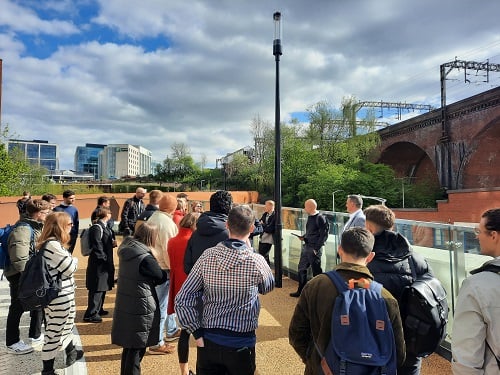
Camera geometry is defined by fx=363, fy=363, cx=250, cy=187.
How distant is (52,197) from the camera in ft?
21.7

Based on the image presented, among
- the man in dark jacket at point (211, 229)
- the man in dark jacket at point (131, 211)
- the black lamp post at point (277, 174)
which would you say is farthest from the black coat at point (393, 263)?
the man in dark jacket at point (131, 211)

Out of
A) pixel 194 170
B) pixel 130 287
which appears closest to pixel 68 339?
pixel 130 287

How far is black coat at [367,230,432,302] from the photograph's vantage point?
104 inches

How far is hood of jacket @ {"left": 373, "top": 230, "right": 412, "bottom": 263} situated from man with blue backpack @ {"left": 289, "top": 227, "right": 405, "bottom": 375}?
0.65 meters

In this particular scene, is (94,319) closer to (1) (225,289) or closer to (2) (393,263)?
(1) (225,289)

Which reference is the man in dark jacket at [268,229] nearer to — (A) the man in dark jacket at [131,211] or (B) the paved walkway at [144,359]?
(B) the paved walkway at [144,359]

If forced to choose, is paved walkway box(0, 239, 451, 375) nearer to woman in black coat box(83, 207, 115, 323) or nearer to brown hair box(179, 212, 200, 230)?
woman in black coat box(83, 207, 115, 323)

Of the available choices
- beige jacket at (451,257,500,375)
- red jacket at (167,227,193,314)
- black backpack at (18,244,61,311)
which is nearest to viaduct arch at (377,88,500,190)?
red jacket at (167,227,193,314)

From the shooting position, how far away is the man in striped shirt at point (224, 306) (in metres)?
2.42

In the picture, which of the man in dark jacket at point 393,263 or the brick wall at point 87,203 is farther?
the brick wall at point 87,203

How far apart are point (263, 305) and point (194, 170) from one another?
49.2 m

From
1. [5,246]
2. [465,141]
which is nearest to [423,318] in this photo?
[5,246]

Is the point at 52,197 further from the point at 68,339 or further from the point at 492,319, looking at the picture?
the point at 492,319

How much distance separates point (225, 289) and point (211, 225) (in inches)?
46.6
